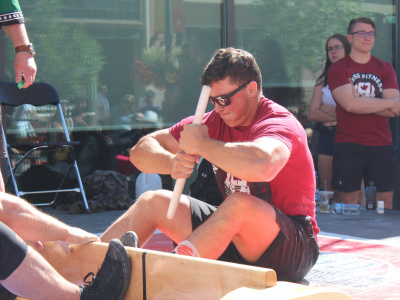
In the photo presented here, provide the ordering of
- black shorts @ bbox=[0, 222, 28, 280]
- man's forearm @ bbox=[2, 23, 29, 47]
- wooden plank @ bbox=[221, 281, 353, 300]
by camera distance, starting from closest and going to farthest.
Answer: wooden plank @ bbox=[221, 281, 353, 300], black shorts @ bbox=[0, 222, 28, 280], man's forearm @ bbox=[2, 23, 29, 47]

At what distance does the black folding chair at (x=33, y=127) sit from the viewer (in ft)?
18.9

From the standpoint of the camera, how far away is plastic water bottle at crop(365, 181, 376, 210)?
6.01m

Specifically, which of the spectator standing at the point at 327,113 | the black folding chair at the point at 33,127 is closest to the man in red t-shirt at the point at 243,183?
the black folding chair at the point at 33,127

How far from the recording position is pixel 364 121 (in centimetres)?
591

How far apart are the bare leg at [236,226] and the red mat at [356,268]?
1.96 ft

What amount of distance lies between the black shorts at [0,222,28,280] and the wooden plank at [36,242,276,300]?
43 cm

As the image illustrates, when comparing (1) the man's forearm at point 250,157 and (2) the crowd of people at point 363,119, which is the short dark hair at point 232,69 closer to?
(1) the man's forearm at point 250,157

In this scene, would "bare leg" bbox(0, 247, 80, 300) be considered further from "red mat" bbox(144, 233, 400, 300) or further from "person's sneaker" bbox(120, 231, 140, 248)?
"red mat" bbox(144, 233, 400, 300)

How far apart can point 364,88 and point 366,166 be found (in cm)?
69

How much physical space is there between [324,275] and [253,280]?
1.57 meters

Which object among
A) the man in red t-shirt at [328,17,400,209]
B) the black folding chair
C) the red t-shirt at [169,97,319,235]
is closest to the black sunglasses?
the red t-shirt at [169,97,319,235]

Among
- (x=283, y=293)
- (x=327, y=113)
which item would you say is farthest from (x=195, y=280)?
(x=327, y=113)

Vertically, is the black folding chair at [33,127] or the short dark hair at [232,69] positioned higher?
the short dark hair at [232,69]

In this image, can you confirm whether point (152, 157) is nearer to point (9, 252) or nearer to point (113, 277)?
point (113, 277)
